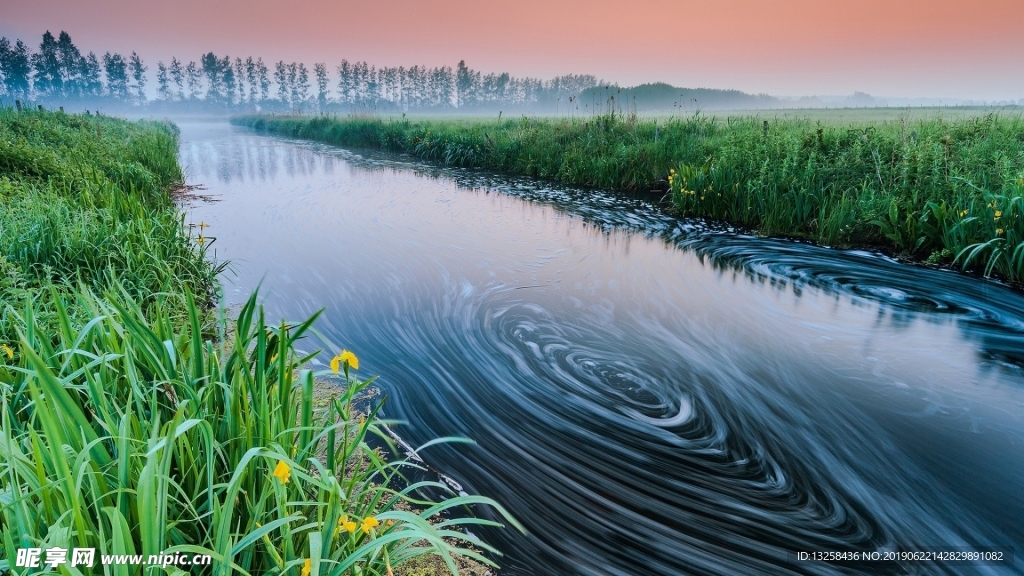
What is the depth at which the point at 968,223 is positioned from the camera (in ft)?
16.2

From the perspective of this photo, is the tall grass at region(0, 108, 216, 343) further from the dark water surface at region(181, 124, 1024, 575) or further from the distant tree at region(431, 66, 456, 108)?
the distant tree at region(431, 66, 456, 108)

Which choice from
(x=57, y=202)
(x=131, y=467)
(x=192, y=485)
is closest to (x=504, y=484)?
(x=192, y=485)

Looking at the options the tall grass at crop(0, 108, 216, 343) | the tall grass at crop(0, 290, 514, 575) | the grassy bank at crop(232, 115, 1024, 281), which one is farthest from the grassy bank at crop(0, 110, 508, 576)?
the grassy bank at crop(232, 115, 1024, 281)

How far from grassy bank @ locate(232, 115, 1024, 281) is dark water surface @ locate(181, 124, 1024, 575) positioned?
1.50ft

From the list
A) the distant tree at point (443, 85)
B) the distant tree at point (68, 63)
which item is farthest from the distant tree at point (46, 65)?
the distant tree at point (443, 85)

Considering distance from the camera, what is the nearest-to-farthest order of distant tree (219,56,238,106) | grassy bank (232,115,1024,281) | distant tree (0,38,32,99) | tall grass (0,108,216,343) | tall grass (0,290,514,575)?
tall grass (0,290,514,575), tall grass (0,108,216,343), grassy bank (232,115,1024,281), distant tree (0,38,32,99), distant tree (219,56,238,106)

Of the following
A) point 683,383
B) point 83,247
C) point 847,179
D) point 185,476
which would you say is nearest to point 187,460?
point 185,476

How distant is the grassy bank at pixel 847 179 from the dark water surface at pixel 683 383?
18.0 inches

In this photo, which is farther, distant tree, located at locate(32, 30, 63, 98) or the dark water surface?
distant tree, located at locate(32, 30, 63, 98)

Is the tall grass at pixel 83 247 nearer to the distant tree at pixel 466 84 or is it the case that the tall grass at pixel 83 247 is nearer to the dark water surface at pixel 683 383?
the dark water surface at pixel 683 383

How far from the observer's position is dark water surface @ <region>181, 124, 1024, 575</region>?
6.67 ft

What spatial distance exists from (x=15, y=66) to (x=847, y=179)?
82345 millimetres

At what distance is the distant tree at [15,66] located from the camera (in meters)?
55.1

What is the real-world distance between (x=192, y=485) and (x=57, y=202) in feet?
14.2
